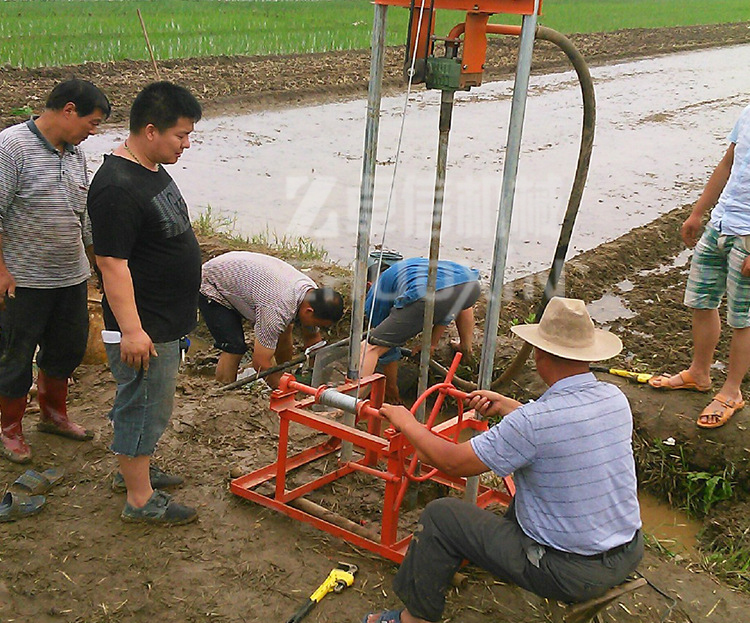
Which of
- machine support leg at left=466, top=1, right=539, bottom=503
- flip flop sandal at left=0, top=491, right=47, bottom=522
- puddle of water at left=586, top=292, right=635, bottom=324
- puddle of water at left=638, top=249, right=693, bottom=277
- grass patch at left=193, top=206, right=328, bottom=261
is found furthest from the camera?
puddle of water at left=638, top=249, right=693, bottom=277

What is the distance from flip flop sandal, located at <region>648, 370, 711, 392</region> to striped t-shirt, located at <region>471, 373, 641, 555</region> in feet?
7.24

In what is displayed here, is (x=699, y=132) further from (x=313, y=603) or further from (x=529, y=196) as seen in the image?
(x=313, y=603)

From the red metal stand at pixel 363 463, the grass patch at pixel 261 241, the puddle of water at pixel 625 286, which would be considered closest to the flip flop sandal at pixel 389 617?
the red metal stand at pixel 363 463

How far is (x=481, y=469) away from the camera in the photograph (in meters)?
Answer: 2.63

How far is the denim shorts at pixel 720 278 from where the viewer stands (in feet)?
13.3

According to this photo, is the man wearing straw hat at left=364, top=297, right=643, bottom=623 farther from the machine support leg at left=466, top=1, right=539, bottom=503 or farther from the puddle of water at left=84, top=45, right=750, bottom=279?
the puddle of water at left=84, top=45, right=750, bottom=279

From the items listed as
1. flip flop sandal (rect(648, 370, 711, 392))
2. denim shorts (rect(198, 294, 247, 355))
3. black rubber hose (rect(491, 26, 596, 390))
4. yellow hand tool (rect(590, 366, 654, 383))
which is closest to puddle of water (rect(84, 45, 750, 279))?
yellow hand tool (rect(590, 366, 654, 383))

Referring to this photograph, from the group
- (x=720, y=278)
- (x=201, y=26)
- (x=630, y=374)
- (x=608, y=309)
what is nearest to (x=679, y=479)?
(x=630, y=374)

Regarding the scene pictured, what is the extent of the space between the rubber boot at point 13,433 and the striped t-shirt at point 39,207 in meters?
0.61

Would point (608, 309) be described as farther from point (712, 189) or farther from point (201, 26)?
point (201, 26)

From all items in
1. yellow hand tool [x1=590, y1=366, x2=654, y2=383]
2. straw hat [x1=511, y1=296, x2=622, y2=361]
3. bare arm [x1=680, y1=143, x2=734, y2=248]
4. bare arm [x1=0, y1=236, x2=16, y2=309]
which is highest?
bare arm [x1=680, y1=143, x2=734, y2=248]

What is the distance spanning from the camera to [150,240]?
310 cm

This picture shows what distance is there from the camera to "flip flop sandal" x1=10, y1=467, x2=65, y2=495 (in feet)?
11.9

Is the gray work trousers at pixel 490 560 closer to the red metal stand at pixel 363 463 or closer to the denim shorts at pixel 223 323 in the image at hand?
the red metal stand at pixel 363 463
